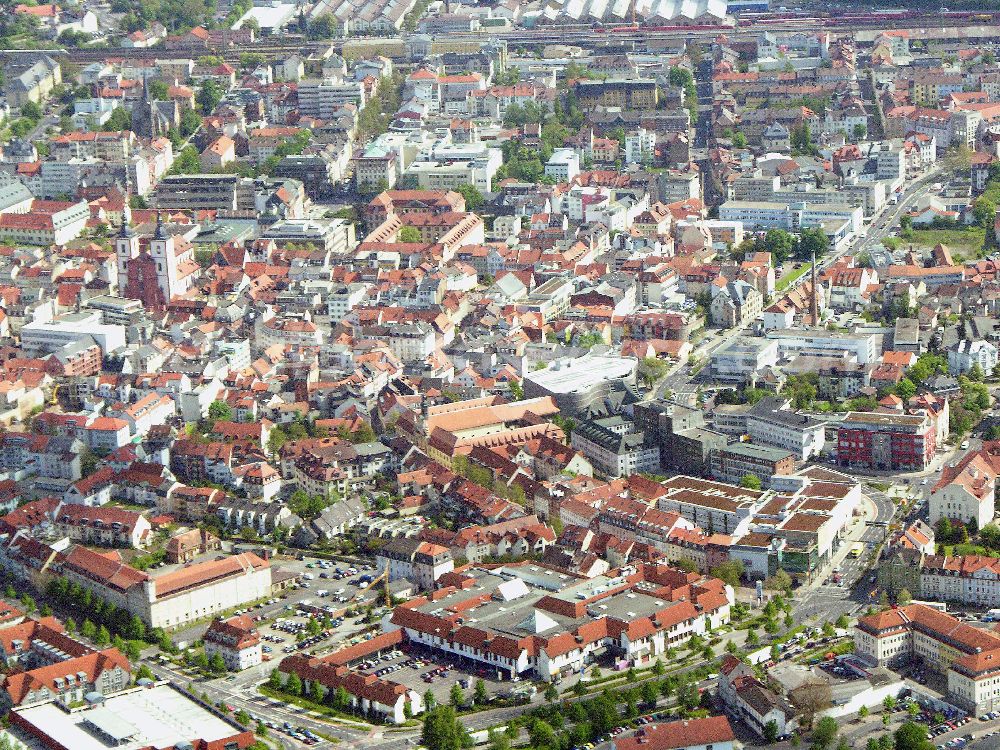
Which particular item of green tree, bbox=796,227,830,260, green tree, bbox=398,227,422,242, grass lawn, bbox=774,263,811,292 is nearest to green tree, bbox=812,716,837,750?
grass lawn, bbox=774,263,811,292

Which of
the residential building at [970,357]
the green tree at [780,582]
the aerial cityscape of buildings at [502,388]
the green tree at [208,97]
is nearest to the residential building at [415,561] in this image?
the aerial cityscape of buildings at [502,388]

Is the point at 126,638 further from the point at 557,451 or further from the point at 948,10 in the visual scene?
the point at 948,10

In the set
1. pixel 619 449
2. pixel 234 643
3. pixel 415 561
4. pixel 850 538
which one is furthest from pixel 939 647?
pixel 234 643

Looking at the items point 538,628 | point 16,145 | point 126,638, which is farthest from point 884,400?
point 16,145

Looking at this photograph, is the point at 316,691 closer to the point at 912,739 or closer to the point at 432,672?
the point at 432,672

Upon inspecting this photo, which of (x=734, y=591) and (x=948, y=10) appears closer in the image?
(x=734, y=591)

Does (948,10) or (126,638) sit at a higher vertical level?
(948,10)
